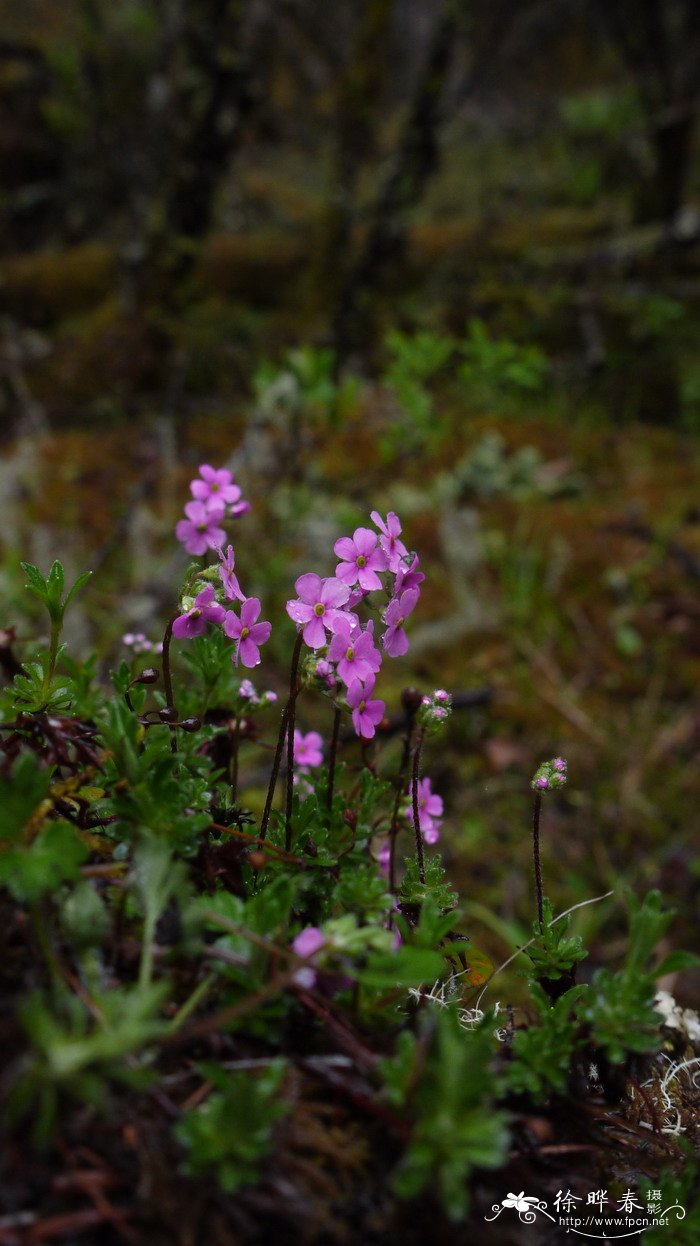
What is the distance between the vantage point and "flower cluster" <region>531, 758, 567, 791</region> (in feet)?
3.91

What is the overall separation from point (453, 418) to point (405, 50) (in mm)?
13126

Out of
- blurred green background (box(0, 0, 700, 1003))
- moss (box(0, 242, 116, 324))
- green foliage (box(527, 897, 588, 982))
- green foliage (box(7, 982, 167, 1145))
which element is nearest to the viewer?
green foliage (box(7, 982, 167, 1145))

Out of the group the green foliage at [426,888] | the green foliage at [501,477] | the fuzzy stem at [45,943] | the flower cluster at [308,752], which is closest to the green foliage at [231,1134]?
the fuzzy stem at [45,943]

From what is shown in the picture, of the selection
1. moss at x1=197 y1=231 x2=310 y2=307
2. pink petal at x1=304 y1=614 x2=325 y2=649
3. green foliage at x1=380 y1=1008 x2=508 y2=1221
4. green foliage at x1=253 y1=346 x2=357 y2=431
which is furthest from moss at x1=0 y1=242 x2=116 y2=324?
green foliage at x1=380 y1=1008 x2=508 y2=1221

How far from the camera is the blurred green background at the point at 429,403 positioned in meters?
3.32

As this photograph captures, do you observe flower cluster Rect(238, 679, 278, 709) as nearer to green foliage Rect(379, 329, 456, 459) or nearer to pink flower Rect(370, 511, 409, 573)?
pink flower Rect(370, 511, 409, 573)

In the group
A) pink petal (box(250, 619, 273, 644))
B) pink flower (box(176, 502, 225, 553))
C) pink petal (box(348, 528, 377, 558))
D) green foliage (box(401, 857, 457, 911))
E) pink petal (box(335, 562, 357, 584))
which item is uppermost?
pink flower (box(176, 502, 225, 553))

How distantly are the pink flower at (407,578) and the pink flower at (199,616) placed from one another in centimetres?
27

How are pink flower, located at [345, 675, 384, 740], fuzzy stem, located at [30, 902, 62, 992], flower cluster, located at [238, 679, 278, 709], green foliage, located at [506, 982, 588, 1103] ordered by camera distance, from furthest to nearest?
flower cluster, located at [238, 679, 278, 709]
pink flower, located at [345, 675, 384, 740]
green foliage, located at [506, 982, 588, 1103]
fuzzy stem, located at [30, 902, 62, 992]

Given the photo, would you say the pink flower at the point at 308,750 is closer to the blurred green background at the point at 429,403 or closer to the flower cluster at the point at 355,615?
the flower cluster at the point at 355,615

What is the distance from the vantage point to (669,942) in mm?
2752

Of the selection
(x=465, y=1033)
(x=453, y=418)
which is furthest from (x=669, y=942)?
(x=453, y=418)

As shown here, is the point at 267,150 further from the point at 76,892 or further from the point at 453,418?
the point at 76,892

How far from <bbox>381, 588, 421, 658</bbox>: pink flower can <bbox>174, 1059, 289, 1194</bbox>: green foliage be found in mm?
581
